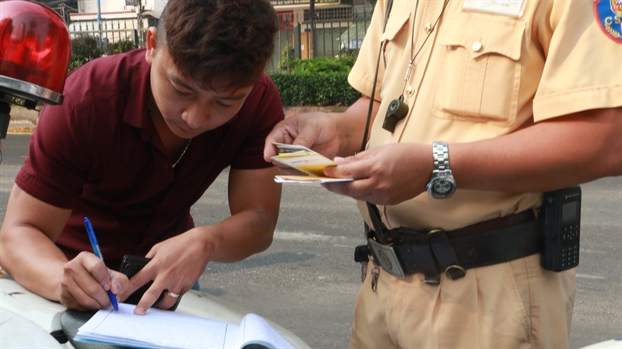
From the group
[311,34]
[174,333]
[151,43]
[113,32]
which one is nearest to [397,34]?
[151,43]

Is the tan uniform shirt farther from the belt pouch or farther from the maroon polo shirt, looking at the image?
the maroon polo shirt

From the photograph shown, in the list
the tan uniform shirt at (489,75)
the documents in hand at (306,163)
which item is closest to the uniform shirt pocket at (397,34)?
the tan uniform shirt at (489,75)

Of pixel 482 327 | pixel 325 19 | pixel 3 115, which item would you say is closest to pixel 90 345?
pixel 3 115

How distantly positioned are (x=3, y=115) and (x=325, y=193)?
Result: 6.84m

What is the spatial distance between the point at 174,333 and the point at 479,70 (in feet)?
3.08

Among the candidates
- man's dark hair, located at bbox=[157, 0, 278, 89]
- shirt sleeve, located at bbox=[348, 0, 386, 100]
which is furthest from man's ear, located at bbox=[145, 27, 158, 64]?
shirt sleeve, located at bbox=[348, 0, 386, 100]

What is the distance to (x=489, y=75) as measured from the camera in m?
1.72

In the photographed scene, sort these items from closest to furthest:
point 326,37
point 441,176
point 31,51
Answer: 1. point 31,51
2. point 441,176
3. point 326,37

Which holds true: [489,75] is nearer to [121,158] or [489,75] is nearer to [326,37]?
[121,158]

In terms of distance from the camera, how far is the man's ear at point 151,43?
215 cm

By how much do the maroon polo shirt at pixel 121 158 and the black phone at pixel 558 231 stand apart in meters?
0.94

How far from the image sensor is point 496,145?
1649mm

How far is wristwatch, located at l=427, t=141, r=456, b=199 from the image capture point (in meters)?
1.66

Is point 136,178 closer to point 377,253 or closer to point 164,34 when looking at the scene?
point 164,34
